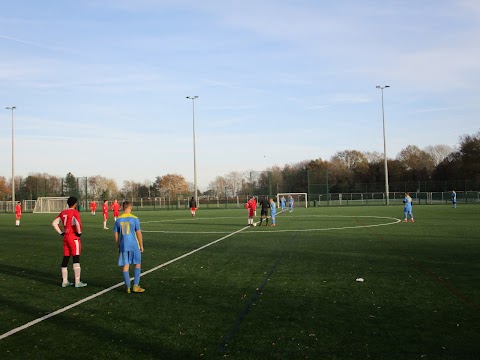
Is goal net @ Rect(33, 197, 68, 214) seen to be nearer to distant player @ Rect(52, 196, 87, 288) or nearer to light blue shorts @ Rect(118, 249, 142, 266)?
distant player @ Rect(52, 196, 87, 288)

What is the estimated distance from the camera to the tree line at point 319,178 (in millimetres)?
65750

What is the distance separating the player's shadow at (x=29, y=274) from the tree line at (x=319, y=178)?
51.5 metres

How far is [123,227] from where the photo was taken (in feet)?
30.7

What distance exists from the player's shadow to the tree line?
51.5 m

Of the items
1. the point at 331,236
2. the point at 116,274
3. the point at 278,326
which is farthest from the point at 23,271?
the point at 331,236

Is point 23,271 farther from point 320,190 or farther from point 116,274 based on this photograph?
point 320,190

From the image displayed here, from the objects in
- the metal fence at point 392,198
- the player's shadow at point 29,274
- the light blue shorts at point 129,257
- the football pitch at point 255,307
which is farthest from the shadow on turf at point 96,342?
the metal fence at point 392,198

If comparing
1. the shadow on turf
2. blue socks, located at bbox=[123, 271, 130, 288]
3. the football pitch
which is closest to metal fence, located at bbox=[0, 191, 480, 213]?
the football pitch

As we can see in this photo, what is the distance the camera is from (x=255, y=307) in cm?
782

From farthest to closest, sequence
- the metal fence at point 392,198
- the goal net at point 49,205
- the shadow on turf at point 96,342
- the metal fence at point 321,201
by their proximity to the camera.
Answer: the goal net at point 49,205 < the metal fence at point 321,201 < the metal fence at point 392,198 < the shadow on turf at point 96,342

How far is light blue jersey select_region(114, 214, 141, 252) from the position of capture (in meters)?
9.28

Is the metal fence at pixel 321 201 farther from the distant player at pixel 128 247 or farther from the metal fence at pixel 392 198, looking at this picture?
the distant player at pixel 128 247

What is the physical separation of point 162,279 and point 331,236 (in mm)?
10784

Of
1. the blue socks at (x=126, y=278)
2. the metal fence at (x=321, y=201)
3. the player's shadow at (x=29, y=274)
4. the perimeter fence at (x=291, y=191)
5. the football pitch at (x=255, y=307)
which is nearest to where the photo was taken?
the football pitch at (x=255, y=307)
